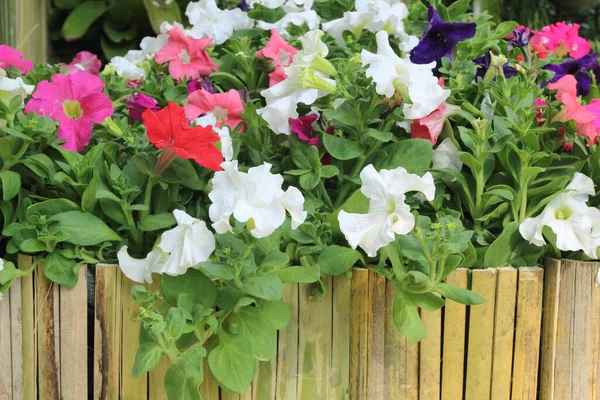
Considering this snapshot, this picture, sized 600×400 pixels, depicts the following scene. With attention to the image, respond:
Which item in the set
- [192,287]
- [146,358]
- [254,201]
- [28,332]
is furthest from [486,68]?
[28,332]

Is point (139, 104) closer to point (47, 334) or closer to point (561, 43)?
point (47, 334)

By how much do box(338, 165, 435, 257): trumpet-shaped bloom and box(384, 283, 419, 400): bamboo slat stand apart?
0.44 ft

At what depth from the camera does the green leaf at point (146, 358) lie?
85 cm

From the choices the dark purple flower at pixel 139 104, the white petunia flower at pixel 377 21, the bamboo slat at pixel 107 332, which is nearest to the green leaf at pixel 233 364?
the bamboo slat at pixel 107 332

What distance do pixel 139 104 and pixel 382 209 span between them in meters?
0.56

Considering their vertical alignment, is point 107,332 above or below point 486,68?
below

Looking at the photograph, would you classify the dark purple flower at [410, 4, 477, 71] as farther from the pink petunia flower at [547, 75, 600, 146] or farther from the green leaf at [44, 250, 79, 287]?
the green leaf at [44, 250, 79, 287]

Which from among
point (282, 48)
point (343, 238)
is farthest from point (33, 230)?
point (282, 48)

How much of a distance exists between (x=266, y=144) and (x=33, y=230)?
394 mm

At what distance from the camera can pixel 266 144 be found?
115 centimetres

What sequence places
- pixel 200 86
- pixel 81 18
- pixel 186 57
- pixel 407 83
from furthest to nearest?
pixel 81 18
pixel 186 57
pixel 200 86
pixel 407 83

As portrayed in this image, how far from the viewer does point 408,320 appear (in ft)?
3.03

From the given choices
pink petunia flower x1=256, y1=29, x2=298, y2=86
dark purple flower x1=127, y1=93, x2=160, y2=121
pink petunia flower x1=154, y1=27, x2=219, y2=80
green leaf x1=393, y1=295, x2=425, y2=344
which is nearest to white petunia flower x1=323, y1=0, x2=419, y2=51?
pink petunia flower x1=256, y1=29, x2=298, y2=86

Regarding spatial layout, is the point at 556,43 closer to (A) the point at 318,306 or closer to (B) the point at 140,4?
(A) the point at 318,306
